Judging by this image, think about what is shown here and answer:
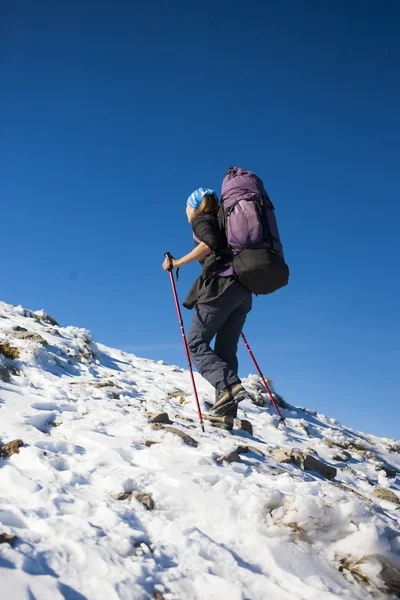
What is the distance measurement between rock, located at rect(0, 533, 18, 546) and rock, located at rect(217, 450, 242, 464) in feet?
6.42

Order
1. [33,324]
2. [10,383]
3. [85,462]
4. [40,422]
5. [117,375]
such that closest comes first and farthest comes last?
[85,462]
[40,422]
[10,383]
[117,375]
[33,324]

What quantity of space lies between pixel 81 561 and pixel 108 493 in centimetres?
82

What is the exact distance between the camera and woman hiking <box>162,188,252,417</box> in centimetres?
540

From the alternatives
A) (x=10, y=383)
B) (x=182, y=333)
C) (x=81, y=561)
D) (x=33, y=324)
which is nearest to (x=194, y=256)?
(x=182, y=333)

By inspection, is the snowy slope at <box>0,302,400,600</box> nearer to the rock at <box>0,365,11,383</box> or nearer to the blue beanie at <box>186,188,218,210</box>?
the rock at <box>0,365,11,383</box>

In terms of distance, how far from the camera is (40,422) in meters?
4.44

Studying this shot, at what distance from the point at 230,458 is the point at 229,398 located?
1.55 metres

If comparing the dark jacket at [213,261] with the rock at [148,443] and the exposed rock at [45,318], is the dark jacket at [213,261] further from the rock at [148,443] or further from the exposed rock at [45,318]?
the exposed rock at [45,318]

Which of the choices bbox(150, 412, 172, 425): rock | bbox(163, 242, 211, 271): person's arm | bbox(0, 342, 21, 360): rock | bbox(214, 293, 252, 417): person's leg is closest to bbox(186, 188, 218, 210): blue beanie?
bbox(163, 242, 211, 271): person's arm

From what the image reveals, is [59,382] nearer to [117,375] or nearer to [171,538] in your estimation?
[117,375]

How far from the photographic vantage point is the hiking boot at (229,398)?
541 cm

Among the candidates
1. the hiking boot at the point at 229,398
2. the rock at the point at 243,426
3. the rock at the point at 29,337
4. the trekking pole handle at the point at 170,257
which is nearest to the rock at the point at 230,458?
the hiking boot at the point at 229,398

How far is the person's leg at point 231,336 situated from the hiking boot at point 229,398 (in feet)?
1.90

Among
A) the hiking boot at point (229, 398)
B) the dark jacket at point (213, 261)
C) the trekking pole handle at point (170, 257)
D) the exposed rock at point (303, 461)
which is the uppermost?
the trekking pole handle at point (170, 257)
